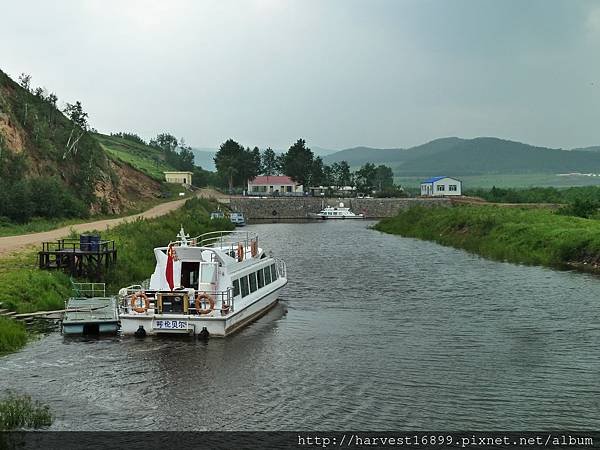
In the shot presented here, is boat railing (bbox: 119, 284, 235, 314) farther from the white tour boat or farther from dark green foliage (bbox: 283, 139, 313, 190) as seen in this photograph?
dark green foliage (bbox: 283, 139, 313, 190)

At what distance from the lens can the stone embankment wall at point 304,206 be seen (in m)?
158

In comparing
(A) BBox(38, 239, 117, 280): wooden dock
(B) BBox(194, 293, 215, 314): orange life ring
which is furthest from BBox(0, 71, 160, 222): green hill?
(B) BBox(194, 293, 215, 314): orange life ring

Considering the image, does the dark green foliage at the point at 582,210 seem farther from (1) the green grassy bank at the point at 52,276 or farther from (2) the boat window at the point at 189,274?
(2) the boat window at the point at 189,274

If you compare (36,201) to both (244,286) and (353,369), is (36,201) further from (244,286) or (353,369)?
(353,369)

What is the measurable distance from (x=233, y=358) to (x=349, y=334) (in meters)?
6.63

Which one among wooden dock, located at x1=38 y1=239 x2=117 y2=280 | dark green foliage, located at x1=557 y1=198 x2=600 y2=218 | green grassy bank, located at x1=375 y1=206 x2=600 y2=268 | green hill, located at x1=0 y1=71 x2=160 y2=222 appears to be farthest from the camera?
dark green foliage, located at x1=557 y1=198 x2=600 y2=218

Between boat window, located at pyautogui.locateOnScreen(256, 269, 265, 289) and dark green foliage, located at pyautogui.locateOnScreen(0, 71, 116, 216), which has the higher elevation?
dark green foliage, located at pyautogui.locateOnScreen(0, 71, 116, 216)

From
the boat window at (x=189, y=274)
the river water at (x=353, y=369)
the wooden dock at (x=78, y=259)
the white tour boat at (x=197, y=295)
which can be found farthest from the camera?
the wooden dock at (x=78, y=259)

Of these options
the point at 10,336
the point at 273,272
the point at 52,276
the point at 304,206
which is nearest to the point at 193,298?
the point at 10,336

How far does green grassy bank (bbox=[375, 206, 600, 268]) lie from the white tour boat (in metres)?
30.3

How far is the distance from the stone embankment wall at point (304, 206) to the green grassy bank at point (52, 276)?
8990cm

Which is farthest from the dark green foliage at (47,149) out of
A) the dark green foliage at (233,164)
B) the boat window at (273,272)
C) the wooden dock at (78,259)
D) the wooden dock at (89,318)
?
the dark green foliage at (233,164)

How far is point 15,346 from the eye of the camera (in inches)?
1193

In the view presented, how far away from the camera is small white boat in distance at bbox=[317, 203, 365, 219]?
156m
